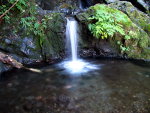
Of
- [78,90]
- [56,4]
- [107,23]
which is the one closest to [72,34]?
[107,23]

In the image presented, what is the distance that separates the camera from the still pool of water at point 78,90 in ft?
15.5

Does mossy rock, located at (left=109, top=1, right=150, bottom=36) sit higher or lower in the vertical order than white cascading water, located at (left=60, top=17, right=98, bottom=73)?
higher

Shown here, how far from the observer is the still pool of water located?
4728mm

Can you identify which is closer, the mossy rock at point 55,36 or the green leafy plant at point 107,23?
the green leafy plant at point 107,23

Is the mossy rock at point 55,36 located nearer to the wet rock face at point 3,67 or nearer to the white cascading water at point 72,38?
the white cascading water at point 72,38

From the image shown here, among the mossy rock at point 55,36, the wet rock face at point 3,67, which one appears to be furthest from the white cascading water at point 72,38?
the wet rock face at point 3,67

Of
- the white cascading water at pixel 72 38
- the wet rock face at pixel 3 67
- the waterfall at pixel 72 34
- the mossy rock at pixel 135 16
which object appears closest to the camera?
the wet rock face at pixel 3 67

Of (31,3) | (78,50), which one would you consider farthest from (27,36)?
(78,50)

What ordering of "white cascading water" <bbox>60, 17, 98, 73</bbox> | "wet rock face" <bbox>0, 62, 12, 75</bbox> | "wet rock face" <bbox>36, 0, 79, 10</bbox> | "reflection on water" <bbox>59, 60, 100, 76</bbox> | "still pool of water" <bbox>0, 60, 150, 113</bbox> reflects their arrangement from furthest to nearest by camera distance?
"wet rock face" <bbox>36, 0, 79, 10</bbox>
"white cascading water" <bbox>60, 17, 98, 73</bbox>
"reflection on water" <bbox>59, 60, 100, 76</bbox>
"wet rock face" <bbox>0, 62, 12, 75</bbox>
"still pool of water" <bbox>0, 60, 150, 113</bbox>

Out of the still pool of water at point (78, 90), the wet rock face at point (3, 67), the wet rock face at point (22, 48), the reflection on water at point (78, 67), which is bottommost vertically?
the still pool of water at point (78, 90)

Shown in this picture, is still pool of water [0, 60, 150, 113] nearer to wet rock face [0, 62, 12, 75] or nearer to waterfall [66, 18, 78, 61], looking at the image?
wet rock face [0, 62, 12, 75]

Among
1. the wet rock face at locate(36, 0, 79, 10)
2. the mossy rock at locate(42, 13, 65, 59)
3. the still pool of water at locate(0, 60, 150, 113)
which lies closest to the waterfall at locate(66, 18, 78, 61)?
the mossy rock at locate(42, 13, 65, 59)

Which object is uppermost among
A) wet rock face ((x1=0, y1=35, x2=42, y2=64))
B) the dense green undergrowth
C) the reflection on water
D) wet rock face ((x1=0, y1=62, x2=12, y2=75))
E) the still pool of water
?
the dense green undergrowth

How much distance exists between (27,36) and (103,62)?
3573mm
